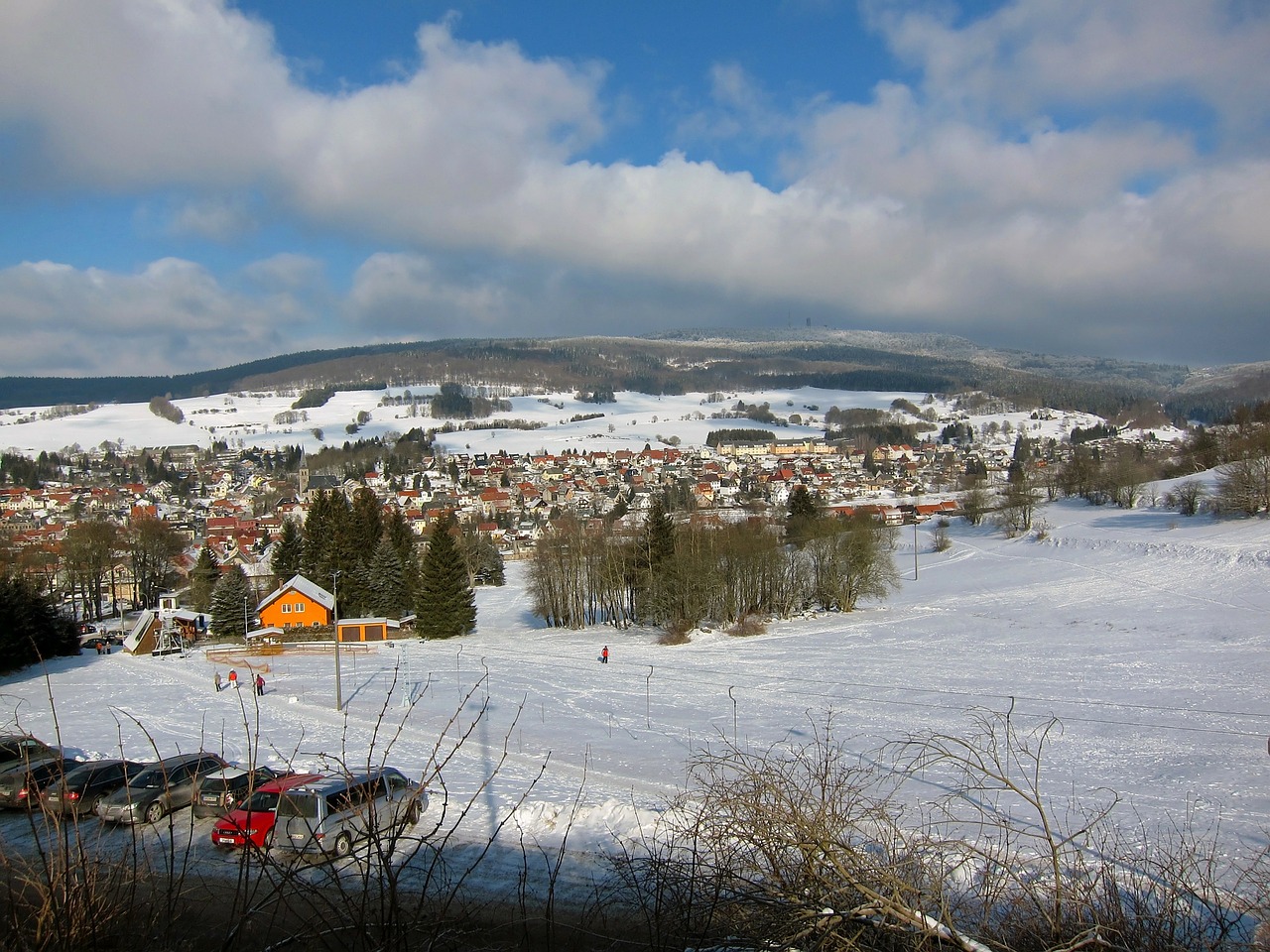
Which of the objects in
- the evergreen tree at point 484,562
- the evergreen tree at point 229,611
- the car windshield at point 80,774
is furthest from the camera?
the evergreen tree at point 484,562

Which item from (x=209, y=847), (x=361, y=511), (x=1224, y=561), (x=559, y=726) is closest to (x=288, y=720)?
(x=559, y=726)

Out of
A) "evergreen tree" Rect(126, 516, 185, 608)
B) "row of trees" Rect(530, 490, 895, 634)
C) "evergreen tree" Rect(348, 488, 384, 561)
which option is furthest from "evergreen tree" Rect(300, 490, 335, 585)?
"evergreen tree" Rect(126, 516, 185, 608)

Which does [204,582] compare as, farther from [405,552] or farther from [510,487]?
[510,487]

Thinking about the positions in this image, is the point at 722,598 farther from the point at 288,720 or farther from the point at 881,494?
the point at 881,494

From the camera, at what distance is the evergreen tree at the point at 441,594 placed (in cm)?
4259

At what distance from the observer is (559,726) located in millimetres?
21719

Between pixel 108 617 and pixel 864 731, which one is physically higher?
pixel 864 731

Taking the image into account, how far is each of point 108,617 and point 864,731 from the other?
6091 centimetres

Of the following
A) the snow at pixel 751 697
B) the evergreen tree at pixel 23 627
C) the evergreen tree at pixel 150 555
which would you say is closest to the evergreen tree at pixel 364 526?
the snow at pixel 751 697

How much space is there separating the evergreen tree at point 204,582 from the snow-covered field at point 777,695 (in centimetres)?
1433

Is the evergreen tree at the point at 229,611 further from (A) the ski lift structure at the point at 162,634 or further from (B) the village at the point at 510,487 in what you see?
(B) the village at the point at 510,487

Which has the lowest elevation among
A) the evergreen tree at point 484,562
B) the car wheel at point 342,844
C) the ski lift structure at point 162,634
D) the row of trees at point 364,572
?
the evergreen tree at point 484,562

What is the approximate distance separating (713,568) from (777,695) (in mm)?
17428

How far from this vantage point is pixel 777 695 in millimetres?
25953
